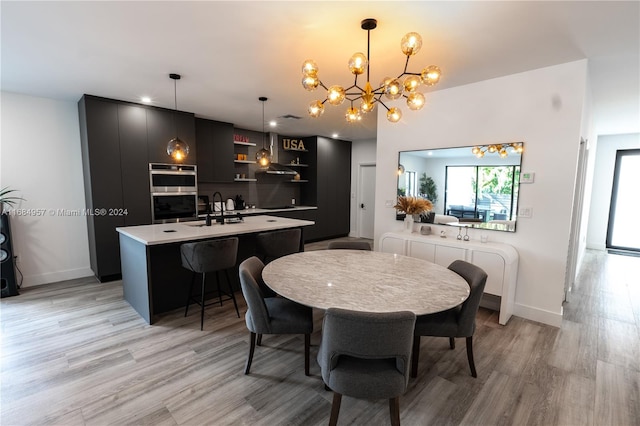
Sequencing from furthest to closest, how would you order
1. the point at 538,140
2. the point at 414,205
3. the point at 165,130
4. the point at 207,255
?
the point at 165,130 → the point at 414,205 → the point at 538,140 → the point at 207,255

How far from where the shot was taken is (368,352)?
1.47 metres

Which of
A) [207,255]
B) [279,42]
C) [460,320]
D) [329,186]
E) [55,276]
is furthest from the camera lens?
[329,186]

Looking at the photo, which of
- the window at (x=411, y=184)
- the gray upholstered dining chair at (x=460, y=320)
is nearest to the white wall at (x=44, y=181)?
the window at (x=411, y=184)

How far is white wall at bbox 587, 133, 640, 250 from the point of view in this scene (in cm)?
617

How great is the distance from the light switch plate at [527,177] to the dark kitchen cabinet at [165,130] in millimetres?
4603

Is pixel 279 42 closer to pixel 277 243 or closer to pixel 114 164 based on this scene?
pixel 277 243

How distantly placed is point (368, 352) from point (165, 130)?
4510 millimetres

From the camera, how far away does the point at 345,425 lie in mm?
1781

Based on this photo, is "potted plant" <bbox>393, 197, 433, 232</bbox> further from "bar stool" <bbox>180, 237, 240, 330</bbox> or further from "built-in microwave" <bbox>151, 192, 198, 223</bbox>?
"built-in microwave" <bbox>151, 192, 198, 223</bbox>

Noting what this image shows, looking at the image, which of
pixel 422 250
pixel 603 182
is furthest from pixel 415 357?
pixel 603 182

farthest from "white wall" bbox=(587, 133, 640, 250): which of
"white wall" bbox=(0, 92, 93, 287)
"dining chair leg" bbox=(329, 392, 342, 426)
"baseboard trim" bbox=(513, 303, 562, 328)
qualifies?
"white wall" bbox=(0, 92, 93, 287)

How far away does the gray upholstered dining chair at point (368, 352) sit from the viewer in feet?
4.66

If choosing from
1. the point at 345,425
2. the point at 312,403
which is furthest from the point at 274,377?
the point at 345,425

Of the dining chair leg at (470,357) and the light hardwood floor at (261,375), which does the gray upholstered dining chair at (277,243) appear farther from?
the dining chair leg at (470,357)
